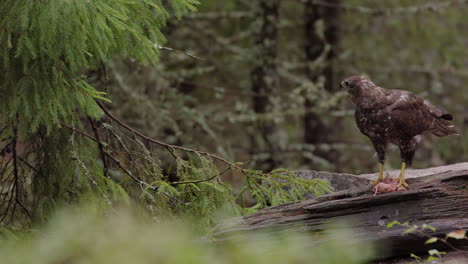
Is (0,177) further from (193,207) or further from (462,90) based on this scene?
(462,90)

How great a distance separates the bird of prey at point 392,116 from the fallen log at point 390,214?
30 centimetres

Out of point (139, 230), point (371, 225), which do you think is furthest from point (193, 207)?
point (139, 230)

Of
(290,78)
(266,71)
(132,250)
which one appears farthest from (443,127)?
(290,78)

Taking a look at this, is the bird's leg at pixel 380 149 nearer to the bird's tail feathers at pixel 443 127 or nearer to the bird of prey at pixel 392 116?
the bird of prey at pixel 392 116

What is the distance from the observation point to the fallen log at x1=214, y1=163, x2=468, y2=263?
4.31 meters

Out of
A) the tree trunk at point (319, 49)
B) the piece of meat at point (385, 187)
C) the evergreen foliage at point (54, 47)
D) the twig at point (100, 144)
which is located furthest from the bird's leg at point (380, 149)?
the tree trunk at point (319, 49)

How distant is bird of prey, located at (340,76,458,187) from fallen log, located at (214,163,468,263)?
1.00 ft

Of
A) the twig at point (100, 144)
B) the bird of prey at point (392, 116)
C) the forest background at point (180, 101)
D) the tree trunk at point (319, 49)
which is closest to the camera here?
the forest background at point (180, 101)

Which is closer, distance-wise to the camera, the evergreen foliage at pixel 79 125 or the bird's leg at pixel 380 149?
the evergreen foliage at pixel 79 125

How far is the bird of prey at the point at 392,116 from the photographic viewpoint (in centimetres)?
480

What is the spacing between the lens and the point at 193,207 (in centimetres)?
544

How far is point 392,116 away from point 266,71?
216 inches

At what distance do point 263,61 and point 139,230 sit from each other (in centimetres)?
804

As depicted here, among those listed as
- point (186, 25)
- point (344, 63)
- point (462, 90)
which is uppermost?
point (186, 25)
